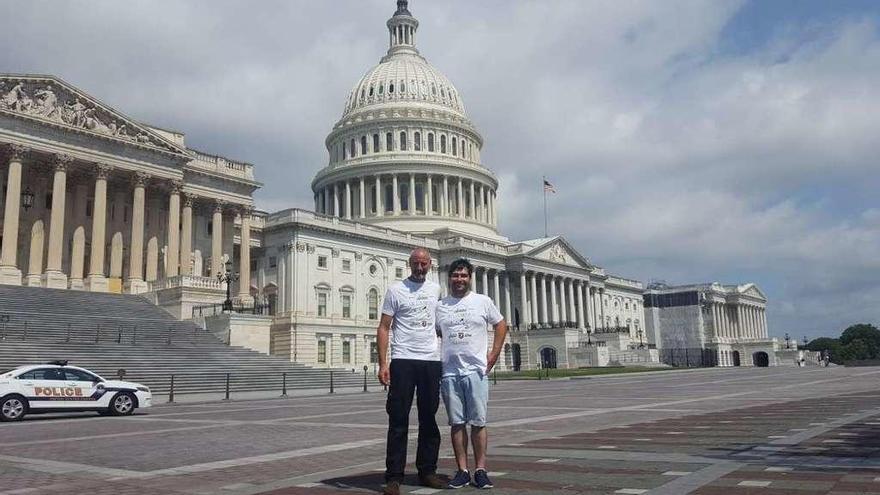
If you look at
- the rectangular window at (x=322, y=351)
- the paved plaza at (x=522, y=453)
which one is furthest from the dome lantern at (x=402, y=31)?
the paved plaza at (x=522, y=453)

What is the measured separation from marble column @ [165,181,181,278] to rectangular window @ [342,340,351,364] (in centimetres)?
2104

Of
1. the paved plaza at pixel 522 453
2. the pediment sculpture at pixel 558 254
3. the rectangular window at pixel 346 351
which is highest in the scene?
the pediment sculpture at pixel 558 254

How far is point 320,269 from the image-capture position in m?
73.9

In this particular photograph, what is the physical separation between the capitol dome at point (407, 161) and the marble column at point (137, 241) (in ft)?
157

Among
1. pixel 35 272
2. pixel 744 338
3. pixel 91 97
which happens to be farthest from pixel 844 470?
pixel 744 338

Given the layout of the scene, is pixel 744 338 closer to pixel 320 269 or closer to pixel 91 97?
pixel 320 269

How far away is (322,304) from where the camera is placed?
73250mm

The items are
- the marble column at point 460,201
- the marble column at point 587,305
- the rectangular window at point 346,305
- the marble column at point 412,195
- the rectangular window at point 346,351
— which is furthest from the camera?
the marble column at point 587,305

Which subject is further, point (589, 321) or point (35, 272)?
point (589, 321)

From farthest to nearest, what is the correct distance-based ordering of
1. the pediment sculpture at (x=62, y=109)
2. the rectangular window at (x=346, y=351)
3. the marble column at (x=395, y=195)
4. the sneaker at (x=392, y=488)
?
the marble column at (x=395, y=195) → the rectangular window at (x=346, y=351) → the pediment sculpture at (x=62, y=109) → the sneaker at (x=392, y=488)

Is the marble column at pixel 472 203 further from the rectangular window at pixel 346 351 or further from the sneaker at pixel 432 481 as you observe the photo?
the sneaker at pixel 432 481

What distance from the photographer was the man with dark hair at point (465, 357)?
8.22 metres

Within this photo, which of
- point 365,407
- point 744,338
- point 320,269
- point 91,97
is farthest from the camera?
point 744,338

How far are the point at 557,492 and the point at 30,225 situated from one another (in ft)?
179
